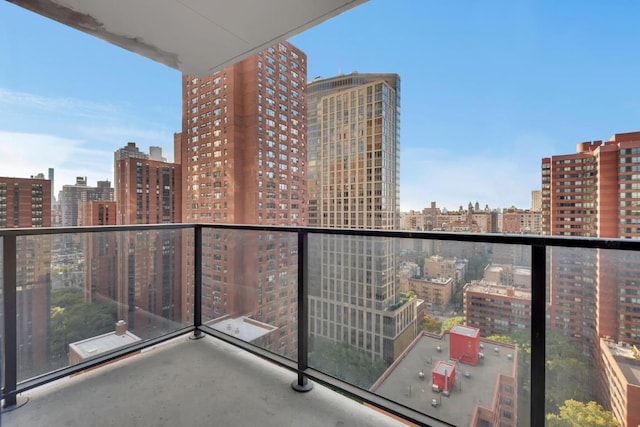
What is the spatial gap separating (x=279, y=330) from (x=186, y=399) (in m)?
0.65

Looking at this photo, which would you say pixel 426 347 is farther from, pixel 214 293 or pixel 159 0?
pixel 159 0

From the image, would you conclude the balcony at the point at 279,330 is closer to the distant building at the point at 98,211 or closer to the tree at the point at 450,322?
the tree at the point at 450,322

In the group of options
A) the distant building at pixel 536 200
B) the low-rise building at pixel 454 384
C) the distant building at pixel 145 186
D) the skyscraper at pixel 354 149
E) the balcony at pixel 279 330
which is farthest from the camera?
the skyscraper at pixel 354 149

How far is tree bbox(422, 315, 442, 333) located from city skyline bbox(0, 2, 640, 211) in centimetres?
186

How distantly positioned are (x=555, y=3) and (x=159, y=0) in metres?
5.38

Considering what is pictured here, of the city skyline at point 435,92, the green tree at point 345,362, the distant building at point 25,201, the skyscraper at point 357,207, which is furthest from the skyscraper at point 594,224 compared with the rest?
the distant building at point 25,201

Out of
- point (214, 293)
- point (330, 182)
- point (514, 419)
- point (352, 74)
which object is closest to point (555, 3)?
point (352, 74)

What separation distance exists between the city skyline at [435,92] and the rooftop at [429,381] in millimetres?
1917

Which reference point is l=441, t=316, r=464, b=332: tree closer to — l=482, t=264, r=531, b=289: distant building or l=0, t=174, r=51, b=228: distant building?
l=482, t=264, r=531, b=289: distant building

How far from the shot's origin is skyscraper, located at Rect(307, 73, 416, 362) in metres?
1.41

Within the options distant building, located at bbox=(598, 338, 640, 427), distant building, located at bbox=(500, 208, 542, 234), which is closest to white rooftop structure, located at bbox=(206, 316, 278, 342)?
distant building, located at bbox=(598, 338, 640, 427)

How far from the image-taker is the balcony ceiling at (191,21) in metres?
1.48

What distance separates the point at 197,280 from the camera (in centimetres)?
226

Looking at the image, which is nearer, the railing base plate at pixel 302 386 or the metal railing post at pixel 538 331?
the metal railing post at pixel 538 331
